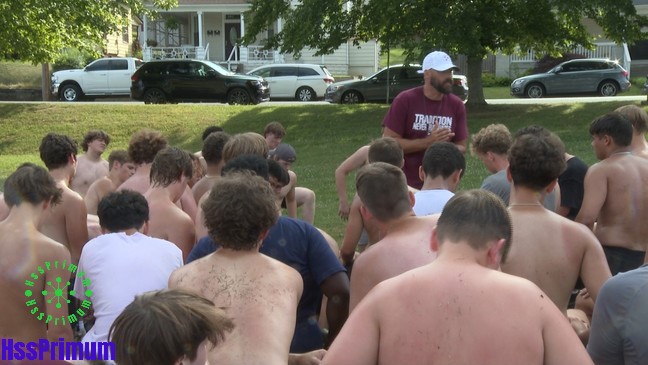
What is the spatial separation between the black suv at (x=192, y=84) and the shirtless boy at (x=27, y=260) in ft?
75.3

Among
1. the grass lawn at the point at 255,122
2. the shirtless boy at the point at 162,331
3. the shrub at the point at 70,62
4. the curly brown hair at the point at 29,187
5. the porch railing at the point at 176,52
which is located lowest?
the grass lawn at the point at 255,122

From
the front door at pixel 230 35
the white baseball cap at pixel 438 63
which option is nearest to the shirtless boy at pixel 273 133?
the white baseball cap at pixel 438 63

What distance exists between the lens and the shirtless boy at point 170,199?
552 centimetres

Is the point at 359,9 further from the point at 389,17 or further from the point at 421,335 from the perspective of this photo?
the point at 421,335

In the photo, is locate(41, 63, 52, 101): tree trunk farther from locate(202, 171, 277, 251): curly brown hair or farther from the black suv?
locate(202, 171, 277, 251): curly brown hair

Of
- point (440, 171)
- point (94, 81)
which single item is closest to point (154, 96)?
point (94, 81)

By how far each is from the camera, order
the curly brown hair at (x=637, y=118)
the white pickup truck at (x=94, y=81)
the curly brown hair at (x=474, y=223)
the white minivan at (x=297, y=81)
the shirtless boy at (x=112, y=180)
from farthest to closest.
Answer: the white minivan at (x=297, y=81)
the white pickup truck at (x=94, y=81)
the shirtless boy at (x=112, y=180)
the curly brown hair at (x=637, y=118)
the curly brown hair at (x=474, y=223)

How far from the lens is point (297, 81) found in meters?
32.0

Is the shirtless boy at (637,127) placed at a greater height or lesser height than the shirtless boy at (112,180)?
greater

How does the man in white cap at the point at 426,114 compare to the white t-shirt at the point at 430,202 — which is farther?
the man in white cap at the point at 426,114

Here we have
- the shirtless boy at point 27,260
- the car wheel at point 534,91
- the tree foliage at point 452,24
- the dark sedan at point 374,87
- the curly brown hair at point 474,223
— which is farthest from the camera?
the car wheel at point 534,91

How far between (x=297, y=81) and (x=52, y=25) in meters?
12.0

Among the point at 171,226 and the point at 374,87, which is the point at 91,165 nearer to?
the point at 171,226

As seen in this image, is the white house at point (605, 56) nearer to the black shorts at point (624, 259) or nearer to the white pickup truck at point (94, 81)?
the white pickup truck at point (94, 81)
